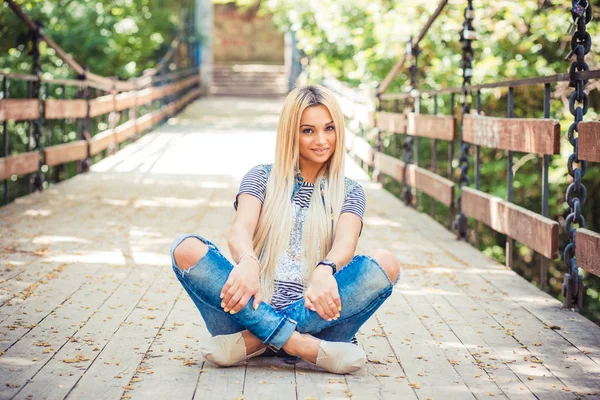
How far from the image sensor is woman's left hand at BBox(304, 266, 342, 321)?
2.72 m

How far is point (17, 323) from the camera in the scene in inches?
136

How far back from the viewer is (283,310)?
115 inches

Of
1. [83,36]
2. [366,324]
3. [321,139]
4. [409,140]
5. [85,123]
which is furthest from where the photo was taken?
[83,36]

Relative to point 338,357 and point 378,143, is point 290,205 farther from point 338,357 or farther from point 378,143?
point 378,143

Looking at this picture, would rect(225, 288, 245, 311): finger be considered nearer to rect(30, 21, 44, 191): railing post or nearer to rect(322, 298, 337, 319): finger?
rect(322, 298, 337, 319): finger

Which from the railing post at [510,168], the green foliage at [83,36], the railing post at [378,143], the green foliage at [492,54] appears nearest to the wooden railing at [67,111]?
the green foliage at [83,36]

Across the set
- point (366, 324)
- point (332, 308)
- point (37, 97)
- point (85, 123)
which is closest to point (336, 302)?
point (332, 308)

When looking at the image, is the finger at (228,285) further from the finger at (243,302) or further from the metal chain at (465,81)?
the metal chain at (465,81)

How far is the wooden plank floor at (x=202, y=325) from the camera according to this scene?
108 inches

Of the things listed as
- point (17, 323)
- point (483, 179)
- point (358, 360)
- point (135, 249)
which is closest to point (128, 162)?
point (483, 179)

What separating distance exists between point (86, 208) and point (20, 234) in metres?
1.35

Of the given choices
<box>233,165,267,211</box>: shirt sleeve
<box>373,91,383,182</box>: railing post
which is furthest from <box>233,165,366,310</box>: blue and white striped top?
<box>373,91,383,182</box>: railing post

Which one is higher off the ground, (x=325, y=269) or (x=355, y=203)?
(x=355, y=203)

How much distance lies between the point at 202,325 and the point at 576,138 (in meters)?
1.76
